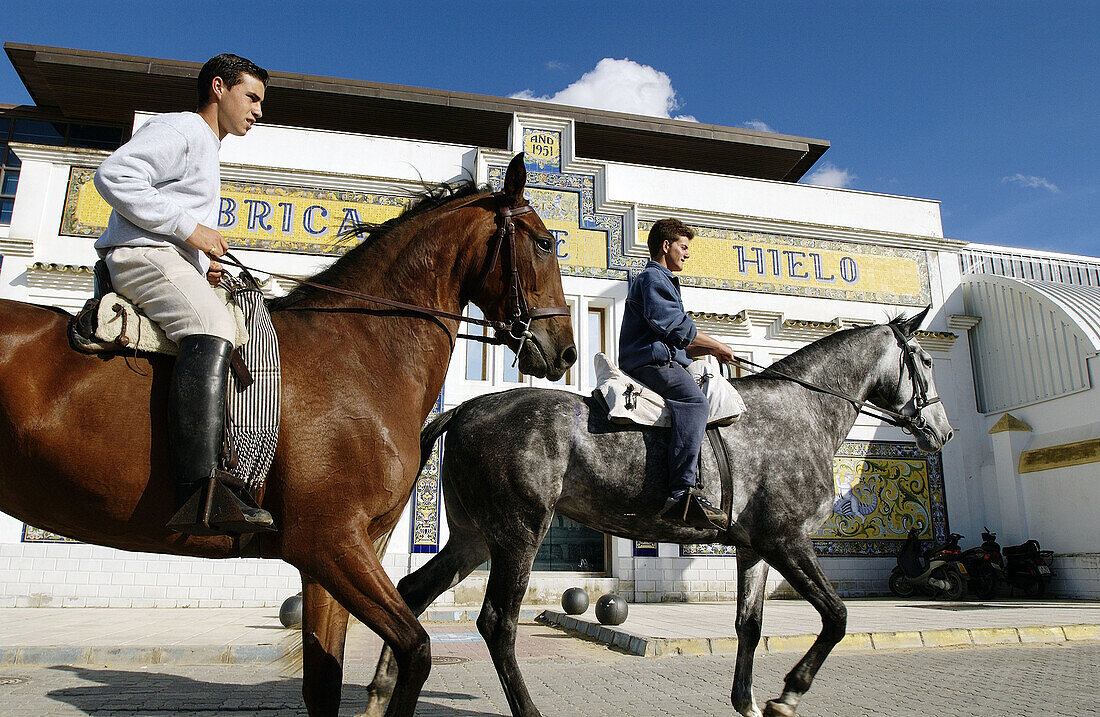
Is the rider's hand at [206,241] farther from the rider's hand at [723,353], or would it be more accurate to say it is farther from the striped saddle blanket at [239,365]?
the rider's hand at [723,353]

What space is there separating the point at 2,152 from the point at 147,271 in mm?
17738

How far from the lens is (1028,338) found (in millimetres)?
14250

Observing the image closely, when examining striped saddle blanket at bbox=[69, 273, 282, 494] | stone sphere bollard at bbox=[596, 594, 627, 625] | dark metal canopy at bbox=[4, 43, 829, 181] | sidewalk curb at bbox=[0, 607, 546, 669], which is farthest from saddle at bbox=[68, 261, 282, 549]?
dark metal canopy at bbox=[4, 43, 829, 181]

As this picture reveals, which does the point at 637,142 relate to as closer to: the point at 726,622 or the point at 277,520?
the point at 726,622

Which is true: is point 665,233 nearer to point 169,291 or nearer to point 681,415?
point 681,415

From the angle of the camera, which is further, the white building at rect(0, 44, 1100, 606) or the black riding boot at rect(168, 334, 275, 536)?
the white building at rect(0, 44, 1100, 606)

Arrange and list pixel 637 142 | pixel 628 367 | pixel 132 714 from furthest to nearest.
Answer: pixel 637 142, pixel 628 367, pixel 132 714

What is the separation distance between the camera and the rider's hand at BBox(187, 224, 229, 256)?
8.93ft

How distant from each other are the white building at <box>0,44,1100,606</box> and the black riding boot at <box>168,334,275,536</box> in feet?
30.4

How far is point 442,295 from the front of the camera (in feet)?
10.9

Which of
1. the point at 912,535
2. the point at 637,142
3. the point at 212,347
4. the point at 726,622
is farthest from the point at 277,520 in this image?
the point at 637,142

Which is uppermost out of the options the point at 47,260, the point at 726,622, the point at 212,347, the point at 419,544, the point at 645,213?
the point at 645,213

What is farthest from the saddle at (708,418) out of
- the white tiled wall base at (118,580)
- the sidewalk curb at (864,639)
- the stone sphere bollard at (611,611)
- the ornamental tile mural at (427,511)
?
the white tiled wall base at (118,580)

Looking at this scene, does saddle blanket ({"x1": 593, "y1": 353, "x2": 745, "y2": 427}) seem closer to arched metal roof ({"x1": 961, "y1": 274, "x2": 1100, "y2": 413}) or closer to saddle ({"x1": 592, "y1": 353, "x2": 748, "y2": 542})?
saddle ({"x1": 592, "y1": 353, "x2": 748, "y2": 542})
